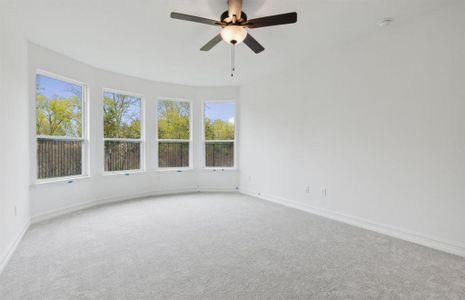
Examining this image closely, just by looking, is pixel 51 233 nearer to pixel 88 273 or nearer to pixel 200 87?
pixel 88 273

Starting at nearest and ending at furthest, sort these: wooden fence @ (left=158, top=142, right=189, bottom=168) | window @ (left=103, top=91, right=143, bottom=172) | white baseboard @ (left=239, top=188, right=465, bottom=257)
A: white baseboard @ (left=239, top=188, right=465, bottom=257) < window @ (left=103, top=91, right=143, bottom=172) < wooden fence @ (left=158, top=142, right=189, bottom=168)

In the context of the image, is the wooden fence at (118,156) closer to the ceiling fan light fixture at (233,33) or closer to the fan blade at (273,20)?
the ceiling fan light fixture at (233,33)

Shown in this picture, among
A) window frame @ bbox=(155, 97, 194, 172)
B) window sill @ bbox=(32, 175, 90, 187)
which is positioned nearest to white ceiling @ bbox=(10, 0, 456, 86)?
window frame @ bbox=(155, 97, 194, 172)

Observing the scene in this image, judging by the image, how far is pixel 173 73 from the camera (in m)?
5.21

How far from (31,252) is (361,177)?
424 centimetres

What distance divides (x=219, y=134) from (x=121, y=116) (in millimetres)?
2298

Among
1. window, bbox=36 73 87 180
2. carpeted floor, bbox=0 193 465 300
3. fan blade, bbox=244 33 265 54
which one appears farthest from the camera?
window, bbox=36 73 87 180

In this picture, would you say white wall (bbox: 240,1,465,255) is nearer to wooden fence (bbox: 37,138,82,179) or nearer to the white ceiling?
the white ceiling

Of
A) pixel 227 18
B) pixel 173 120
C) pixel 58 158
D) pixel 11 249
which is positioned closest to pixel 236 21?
pixel 227 18

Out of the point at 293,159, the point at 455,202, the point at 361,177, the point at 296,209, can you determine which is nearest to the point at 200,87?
the point at 293,159

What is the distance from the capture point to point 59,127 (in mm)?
4277

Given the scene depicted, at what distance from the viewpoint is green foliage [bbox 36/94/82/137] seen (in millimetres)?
4012

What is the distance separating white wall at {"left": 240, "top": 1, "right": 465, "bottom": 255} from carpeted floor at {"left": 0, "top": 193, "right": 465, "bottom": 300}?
0.47m

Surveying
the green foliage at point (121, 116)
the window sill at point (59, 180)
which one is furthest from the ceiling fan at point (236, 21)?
the green foliage at point (121, 116)
